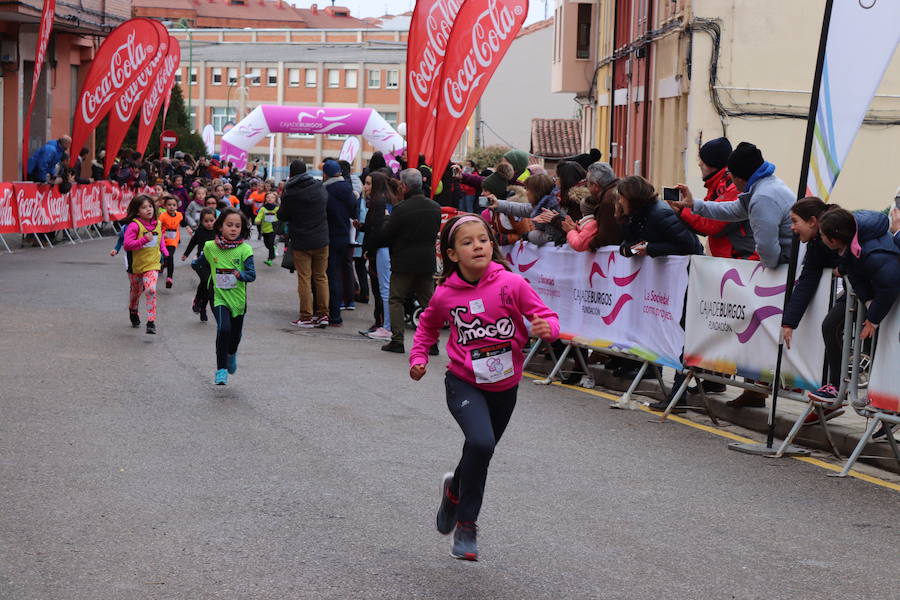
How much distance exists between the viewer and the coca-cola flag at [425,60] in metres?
18.9

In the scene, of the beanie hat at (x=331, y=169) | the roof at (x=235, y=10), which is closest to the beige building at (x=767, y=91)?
the beanie hat at (x=331, y=169)

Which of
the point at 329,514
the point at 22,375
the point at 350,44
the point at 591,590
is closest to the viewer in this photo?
the point at 591,590

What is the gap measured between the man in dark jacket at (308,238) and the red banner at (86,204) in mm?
12132

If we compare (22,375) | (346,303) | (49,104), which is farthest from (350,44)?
(22,375)

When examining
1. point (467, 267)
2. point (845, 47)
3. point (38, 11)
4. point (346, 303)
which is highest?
point (38, 11)

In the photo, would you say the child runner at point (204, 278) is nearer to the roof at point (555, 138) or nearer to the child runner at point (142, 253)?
the child runner at point (142, 253)

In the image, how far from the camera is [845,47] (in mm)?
9172

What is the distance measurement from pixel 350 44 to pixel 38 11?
7746cm

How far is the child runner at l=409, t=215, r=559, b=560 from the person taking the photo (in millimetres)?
A: 6324

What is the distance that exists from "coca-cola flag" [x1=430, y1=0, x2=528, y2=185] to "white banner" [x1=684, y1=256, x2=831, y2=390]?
296 inches

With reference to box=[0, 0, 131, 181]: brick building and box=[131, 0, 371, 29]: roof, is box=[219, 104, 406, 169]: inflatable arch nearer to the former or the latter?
box=[0, 0, 131, 181]: brick building

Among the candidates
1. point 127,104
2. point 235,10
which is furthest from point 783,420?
point 235,10

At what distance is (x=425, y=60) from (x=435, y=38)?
33 cm

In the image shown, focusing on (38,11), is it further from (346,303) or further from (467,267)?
(467,267)
